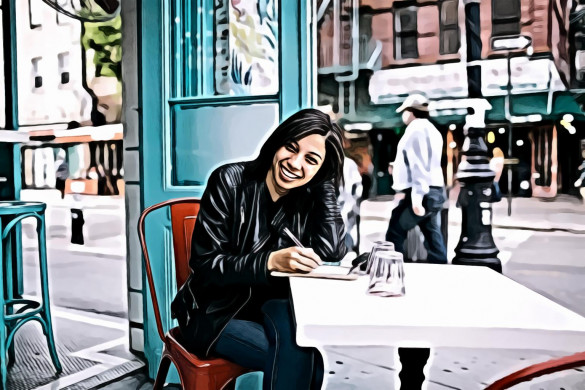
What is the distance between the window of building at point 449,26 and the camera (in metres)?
1.94

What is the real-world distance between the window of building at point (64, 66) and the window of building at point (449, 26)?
2.24m

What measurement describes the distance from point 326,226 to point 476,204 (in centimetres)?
61

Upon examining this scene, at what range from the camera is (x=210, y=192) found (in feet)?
5.40

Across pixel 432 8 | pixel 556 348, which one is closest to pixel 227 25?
pixel 432 8

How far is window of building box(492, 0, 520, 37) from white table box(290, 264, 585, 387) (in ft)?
3.54

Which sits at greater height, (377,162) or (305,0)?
(305,0)

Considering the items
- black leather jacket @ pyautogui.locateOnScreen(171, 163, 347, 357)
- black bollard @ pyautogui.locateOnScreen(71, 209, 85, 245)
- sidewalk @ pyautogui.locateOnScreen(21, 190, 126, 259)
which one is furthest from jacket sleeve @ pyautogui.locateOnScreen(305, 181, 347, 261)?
black bollard @ pyautogui.locateOnScreen(71, 209, 85, 245)

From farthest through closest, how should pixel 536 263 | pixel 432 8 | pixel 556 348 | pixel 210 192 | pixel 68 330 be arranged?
1. pixel 68 330
2. pixel 432 8
3. pixel 536 263
4. pixel 210 192
5. pixel 556 348

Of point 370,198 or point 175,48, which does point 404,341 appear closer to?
point 370,198

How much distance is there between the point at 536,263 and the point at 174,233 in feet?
4.55

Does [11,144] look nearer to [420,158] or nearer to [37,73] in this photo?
[37,73]

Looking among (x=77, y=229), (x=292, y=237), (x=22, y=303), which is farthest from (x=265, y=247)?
(x=77, y=229)

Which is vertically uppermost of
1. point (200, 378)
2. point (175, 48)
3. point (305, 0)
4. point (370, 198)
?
point (305, 0)

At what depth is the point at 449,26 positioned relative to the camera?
195 centimetres
